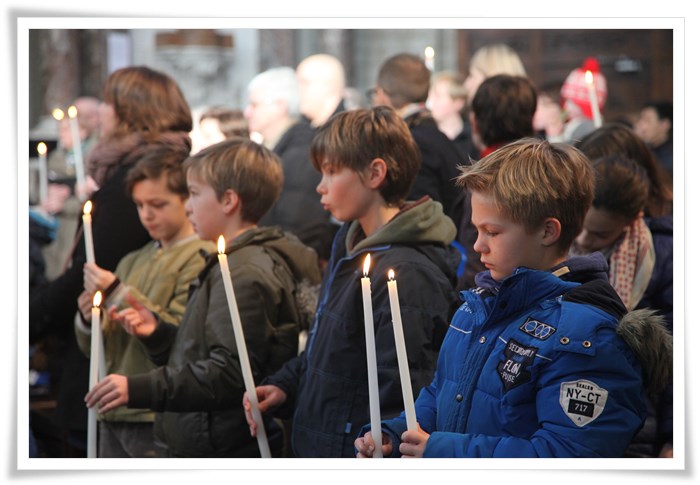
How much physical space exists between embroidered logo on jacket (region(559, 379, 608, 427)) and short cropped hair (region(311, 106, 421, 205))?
1.08 metres

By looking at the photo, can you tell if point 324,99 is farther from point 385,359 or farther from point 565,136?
point 385,359

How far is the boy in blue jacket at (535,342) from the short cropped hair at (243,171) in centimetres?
118

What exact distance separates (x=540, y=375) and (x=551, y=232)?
1.07ft

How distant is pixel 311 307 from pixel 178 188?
758 millimetres

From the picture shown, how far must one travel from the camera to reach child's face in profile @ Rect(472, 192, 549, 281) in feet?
7.91

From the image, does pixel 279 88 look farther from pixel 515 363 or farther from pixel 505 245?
pixel 515 363

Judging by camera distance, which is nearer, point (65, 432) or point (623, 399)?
point (623, 399)

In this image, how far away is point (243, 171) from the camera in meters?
3.58

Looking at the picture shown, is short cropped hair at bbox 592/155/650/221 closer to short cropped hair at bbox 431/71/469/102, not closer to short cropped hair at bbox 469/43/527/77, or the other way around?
short cropped hair at bbox 469/43/527/77

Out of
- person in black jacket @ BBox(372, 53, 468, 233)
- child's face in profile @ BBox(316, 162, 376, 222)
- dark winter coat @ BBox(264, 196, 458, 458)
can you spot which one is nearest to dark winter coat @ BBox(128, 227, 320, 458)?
dark winter coat @ BBox(264, 196, 458, 458)

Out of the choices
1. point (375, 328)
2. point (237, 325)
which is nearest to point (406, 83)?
point (375, 328)

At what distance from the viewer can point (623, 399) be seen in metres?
2.23

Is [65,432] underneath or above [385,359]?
underneath
